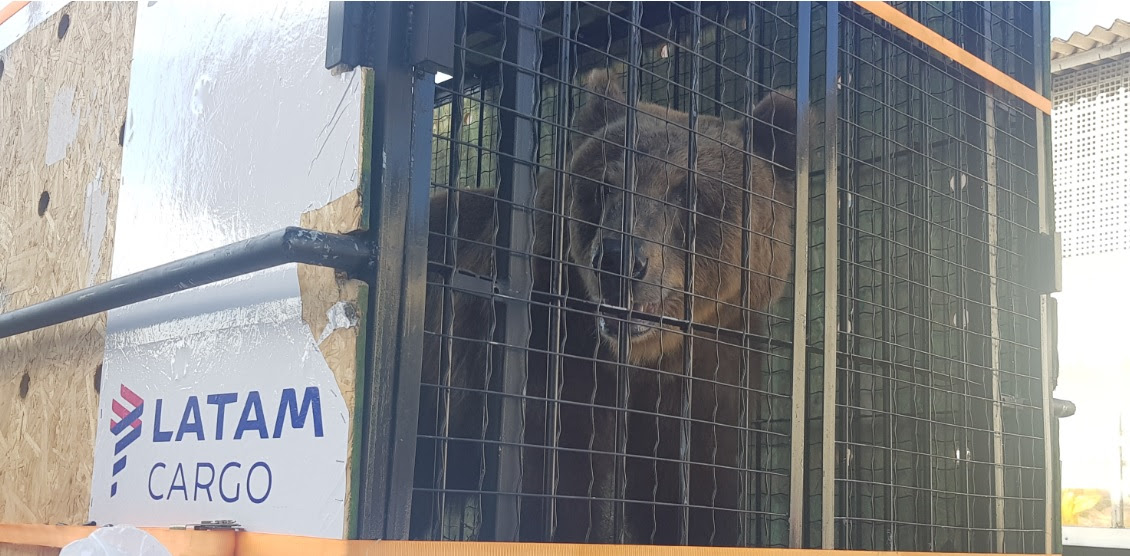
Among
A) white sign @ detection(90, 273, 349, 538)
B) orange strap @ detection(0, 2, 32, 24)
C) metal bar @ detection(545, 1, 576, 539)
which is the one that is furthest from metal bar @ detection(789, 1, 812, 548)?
orange strap @ detection(0, 2, 32, 24)

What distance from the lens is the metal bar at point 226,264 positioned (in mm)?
1561

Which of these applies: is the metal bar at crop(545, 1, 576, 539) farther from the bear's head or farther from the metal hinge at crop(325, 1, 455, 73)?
the bear's head

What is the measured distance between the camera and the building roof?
19.0ft

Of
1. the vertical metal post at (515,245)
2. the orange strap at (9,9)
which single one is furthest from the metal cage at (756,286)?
the orange strap at (9,9)

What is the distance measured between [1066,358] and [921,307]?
438 cm

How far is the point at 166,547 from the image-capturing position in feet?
5.82

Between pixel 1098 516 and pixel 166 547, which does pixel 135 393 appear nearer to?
pixel 166 547

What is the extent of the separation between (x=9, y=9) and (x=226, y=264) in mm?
1891

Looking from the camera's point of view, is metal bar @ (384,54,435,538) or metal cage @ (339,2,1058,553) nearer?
metal bar @ (384,54,435,538)

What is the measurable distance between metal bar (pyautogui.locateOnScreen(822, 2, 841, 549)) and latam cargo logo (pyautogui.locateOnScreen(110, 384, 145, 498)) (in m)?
1.55

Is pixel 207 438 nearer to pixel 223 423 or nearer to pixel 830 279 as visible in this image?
pixel 223 423

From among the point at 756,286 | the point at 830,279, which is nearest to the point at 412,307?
the point at 830,279

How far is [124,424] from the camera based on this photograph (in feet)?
6.81

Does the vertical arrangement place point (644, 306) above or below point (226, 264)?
above
